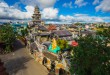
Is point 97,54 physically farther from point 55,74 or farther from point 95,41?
point 55,74

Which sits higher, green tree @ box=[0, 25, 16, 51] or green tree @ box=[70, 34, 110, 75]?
green tree @ box=[70, 34, 110, 75]

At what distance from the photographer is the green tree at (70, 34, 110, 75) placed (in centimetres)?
2178

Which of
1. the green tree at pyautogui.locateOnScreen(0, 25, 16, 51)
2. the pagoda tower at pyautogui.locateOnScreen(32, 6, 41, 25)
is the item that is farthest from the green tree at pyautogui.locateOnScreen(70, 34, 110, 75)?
the pagoda tower at pyautogui.locateOnScreen(32, 6, 41, 25)

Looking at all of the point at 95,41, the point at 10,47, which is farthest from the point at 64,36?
the point at 95,41

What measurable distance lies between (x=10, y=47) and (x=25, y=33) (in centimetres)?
3196

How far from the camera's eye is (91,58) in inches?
877

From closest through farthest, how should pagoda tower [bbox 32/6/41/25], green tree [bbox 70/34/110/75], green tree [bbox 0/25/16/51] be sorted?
green tree [bbox 70/34/110/75]
green tree [bbox 0/25/16/51]
pagoda tower [bbox 32/6/41/25]

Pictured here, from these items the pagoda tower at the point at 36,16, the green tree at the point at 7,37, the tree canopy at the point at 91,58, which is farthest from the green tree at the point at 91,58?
the pagoda tower at the point at 36,16

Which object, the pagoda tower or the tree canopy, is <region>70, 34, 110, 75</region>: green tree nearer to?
the tree canopy

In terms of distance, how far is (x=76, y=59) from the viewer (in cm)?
2330

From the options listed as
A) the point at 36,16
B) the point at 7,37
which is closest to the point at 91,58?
the point at 7,37

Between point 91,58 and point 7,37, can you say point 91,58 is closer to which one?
point 91,58

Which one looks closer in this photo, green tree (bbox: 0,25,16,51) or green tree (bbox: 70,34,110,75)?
green tree (bbox: 70,34,110,75)

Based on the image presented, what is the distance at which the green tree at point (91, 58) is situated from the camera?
21.8m
